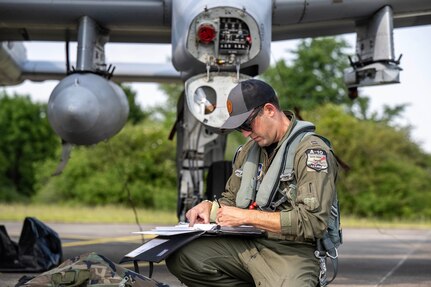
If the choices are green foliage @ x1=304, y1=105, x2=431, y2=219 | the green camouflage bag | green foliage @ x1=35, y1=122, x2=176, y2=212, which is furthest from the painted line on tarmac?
green foliage @ x1=35, y1=122, x2=176, y2=212

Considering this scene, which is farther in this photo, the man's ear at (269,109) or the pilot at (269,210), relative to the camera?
the man's ear at (269,109)

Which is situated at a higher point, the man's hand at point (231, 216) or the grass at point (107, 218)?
the man's hand at point (231, 216)

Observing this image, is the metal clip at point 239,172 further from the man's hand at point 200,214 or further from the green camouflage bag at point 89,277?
the green camouflage bag at point 89,277

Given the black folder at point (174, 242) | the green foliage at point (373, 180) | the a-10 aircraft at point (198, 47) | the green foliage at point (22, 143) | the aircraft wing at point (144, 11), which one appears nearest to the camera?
the black folder at point (174, 242)

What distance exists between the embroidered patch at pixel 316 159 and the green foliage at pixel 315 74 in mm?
44089

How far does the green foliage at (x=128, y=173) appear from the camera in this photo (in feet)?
108

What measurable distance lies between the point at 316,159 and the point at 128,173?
29.2m

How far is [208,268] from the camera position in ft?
13.4

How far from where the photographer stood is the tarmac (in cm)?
727

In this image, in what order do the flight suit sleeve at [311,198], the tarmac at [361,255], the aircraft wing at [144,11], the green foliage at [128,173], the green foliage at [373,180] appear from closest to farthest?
the flight suit sleeve at [311,198], the tarmac at [361,255], the aircraft wing at [144,11], the green foliage at [373,180], the green foliage at [128,173]

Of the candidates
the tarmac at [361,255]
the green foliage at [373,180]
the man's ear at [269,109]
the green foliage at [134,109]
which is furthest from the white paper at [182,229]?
the green foliage at [134,109]

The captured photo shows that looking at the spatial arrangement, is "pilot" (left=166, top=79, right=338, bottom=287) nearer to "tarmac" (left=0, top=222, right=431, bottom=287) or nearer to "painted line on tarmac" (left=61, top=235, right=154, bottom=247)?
"tarmac" (left=0, top=222, right=431, bottom=287)

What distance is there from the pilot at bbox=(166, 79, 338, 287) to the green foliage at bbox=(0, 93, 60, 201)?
4143cm

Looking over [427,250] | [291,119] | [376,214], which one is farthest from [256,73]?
[376,214]
